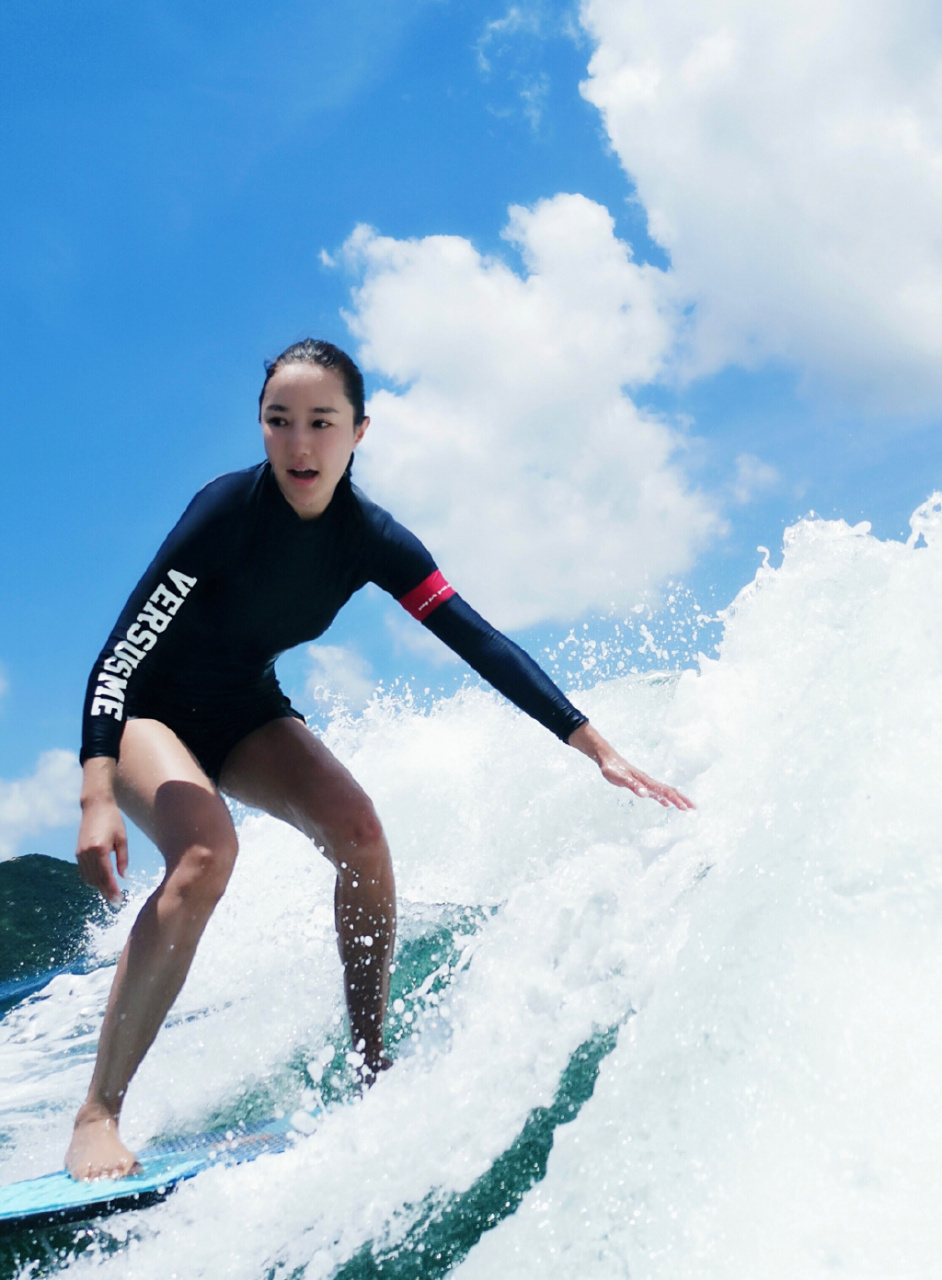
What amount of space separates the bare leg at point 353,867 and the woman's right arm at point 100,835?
64 centimetres

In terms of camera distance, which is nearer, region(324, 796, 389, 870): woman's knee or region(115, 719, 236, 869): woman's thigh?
region(115, 719, 236, 869): woman's thigh

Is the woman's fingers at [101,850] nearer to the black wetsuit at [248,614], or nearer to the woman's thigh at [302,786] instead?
the black wetsuit at [248,614]

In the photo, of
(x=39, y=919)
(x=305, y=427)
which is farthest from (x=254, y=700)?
(x=39, y=919)

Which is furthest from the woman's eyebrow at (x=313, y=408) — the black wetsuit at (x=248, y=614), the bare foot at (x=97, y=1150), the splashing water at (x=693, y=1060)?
the bare foot at (x=97, y=1150)

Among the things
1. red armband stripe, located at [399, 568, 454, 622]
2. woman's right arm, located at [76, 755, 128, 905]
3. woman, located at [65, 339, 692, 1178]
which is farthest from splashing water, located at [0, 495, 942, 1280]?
red armband stripe, located at [399, 568, 454, 622]

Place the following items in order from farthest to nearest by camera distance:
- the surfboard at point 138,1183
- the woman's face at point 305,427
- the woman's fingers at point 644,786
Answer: the woman's fingers at point 644,786 < the woman's face at point 305,427 < the surfboard at point 138,1183

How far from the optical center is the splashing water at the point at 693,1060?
1.67m

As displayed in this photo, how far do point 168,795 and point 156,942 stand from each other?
1.40 feet

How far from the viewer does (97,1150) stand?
7.75 feet

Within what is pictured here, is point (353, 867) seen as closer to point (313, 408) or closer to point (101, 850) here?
point (101, 850)

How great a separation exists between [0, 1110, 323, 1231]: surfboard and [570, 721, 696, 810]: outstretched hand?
4.49ft

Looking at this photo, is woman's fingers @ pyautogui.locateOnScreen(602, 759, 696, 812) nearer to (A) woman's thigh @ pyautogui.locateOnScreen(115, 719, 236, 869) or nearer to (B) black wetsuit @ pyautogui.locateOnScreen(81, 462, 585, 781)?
(B) black wetsuit @ pyautogui.locateOnScreen(81, 462, 585, 781)

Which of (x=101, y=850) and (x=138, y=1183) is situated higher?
(x=101, y=850)

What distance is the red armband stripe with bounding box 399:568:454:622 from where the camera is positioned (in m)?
3.26
